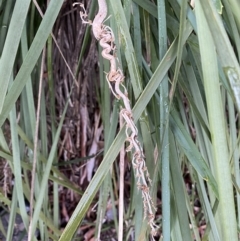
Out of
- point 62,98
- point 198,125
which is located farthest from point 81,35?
point 198,125

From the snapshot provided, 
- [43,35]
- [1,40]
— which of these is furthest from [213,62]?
[1,40]

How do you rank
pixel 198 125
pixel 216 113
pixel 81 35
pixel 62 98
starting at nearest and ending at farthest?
pixel 216 113 < pixel 198 125 < pixel 81 35 < pixel 62 98

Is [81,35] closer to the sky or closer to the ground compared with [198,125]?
closer to the sky

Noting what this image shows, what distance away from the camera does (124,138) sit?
0.24 meters

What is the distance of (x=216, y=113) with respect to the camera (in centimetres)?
18

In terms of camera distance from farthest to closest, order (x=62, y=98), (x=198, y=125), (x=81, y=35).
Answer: (x=62, y=98)
(x=81, y=35)
(x=198, y=125)

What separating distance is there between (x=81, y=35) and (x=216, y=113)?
15.2 inches

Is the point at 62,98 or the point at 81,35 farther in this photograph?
the point at 62,98

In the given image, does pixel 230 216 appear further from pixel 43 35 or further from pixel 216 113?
pixel 43 35

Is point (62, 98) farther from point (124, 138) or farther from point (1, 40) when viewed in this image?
point (124, 138)

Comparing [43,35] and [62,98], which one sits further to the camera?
[62,98]

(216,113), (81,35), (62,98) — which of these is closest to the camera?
(216,113)

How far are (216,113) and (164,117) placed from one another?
9 centimetres

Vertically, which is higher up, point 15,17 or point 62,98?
point 15,17
